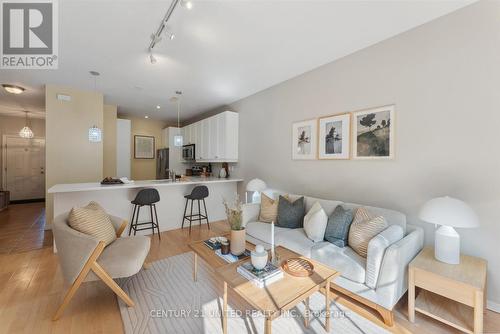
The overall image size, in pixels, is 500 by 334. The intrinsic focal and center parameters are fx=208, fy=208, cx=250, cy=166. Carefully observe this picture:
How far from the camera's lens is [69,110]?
4.02m

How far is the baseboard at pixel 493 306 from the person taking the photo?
1.83 metres

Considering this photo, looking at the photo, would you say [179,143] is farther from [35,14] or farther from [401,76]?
[401,76]

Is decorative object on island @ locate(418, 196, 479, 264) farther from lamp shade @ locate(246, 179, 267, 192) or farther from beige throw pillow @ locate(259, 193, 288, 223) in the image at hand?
lamp shade @ locate(246, 179, 267, 192)

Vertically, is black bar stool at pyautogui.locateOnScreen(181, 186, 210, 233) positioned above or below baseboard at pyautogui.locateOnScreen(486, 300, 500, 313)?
above

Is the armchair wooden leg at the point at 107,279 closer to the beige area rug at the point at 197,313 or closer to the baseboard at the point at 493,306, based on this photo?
the beige area rug at the point at 197,313

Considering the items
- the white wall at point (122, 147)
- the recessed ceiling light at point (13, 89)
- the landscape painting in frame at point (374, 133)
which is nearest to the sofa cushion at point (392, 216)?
the landscape painting in frame at point (374, 133)

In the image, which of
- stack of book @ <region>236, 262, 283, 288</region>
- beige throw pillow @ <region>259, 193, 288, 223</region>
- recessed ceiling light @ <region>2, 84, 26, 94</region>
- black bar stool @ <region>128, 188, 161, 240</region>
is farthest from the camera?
recessed ceiling light @ <region>2, 84, 26, 94</region>

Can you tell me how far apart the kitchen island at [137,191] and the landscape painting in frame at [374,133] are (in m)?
2.70

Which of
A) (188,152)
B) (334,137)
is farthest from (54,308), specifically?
(188,152)

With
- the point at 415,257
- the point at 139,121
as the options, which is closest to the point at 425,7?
the point at 415,257

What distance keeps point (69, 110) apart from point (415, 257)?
18.9 ft

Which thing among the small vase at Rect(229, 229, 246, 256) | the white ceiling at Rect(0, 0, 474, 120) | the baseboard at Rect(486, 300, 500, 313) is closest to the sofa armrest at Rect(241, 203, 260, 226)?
the small vase at Rect(229, 229, 246, 256)

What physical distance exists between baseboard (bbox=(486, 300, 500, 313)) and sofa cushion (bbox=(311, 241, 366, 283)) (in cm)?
113

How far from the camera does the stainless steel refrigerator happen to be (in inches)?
243
